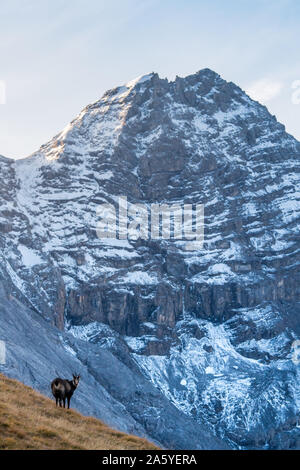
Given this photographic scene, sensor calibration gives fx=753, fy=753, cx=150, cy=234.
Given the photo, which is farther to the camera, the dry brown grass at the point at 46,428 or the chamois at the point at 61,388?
the chamois at the point at 61,388

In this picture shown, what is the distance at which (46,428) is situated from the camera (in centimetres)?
3148

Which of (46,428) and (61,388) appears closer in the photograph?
(46,428)

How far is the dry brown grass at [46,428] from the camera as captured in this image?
29.6 meters

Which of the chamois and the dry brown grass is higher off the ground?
the chamois

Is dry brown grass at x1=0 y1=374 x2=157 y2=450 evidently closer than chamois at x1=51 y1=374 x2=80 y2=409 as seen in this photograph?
Yes

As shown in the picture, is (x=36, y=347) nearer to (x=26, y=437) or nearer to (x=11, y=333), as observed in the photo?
(x=11, y=333)

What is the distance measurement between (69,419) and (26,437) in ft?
20.2

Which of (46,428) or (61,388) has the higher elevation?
(61,388)

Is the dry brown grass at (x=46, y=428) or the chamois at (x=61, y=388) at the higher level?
the chamois at (x=61, y=388)

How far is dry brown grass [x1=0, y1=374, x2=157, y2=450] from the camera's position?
2959 cm


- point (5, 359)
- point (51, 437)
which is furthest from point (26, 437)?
point (5, 359)
